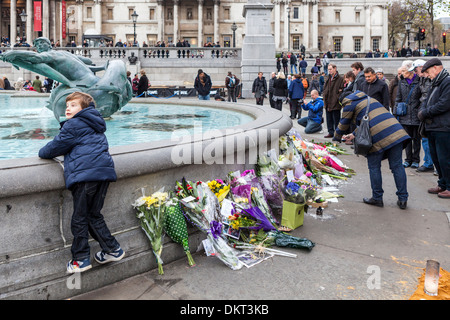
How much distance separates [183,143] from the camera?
4.21 meters

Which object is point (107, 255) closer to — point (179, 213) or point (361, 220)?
point (179, 213)

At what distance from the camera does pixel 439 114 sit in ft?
20.1

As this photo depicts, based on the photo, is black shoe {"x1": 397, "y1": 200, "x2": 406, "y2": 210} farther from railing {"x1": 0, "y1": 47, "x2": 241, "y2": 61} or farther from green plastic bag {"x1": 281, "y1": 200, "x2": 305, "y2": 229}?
railing {"x1": 0, "y1": 47, "x2": 241, "y2": 61}

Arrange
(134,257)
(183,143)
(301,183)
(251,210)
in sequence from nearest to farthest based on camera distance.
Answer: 1. (134,257)
2. (183,143)
3. (251,210)
4. (301,183)

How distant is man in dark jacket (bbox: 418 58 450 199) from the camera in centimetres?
605

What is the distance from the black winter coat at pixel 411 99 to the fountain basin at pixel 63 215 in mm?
4732

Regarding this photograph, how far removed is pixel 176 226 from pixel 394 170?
3277 millimetres

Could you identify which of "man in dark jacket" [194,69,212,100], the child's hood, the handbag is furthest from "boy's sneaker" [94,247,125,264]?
"man in dark jacket" [194,69,212,100]

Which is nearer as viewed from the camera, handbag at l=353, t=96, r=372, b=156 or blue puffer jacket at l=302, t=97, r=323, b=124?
handbag at l=353, t=96, r=372, b=156

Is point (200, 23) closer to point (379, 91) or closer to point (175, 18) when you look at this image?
point (175, 18)

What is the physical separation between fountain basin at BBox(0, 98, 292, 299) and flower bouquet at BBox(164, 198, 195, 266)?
0.35 ft
